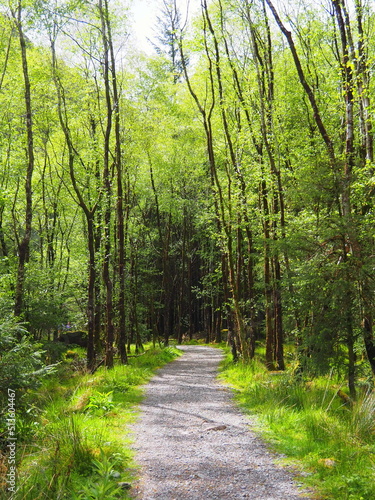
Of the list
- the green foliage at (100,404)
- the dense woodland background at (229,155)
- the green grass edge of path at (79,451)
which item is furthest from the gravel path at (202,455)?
the dense woodland background at (229,155)

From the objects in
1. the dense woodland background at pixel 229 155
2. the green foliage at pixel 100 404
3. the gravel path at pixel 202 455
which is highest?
the dense woodland background at pixel 229 155

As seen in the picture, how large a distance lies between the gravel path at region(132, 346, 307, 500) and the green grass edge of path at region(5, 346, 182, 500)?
26 cm

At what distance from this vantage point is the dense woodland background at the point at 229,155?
6.92 metres

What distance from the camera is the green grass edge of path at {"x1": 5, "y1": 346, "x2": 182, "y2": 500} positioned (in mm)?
3662

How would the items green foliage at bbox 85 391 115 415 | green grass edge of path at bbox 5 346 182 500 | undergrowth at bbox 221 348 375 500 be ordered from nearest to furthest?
green grass edge of path at bbox 5 346 182 500 → undergrowth at bbox 221 348 375 500 → green foliage at bbox 85 391 115 415

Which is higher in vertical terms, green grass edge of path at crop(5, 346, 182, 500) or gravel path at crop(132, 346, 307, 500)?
green grass edge of path at crop(5, 346, 182, 500)

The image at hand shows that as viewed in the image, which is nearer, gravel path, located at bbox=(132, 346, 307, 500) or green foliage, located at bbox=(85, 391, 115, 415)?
gravel path, located at bbox=(132, 346, 307, 500)

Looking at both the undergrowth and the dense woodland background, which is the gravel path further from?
the dense woodland background

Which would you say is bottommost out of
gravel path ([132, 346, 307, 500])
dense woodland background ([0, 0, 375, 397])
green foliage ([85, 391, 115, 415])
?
gravel path ([132, 346, 307, 500])

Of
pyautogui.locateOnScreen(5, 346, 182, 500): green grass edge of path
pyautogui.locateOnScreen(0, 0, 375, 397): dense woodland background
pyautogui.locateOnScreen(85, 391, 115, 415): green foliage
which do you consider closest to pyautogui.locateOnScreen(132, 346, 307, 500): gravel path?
pyautogui.locateOnScreen(5, 346, 182, 500): green grass edge of path

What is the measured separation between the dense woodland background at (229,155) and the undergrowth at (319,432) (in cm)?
67

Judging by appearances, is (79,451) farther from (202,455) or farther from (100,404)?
(100,404)

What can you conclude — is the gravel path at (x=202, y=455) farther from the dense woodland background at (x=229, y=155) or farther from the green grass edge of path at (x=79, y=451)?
the dense woodland background at (x=229, y=155)

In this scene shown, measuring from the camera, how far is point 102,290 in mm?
14609
